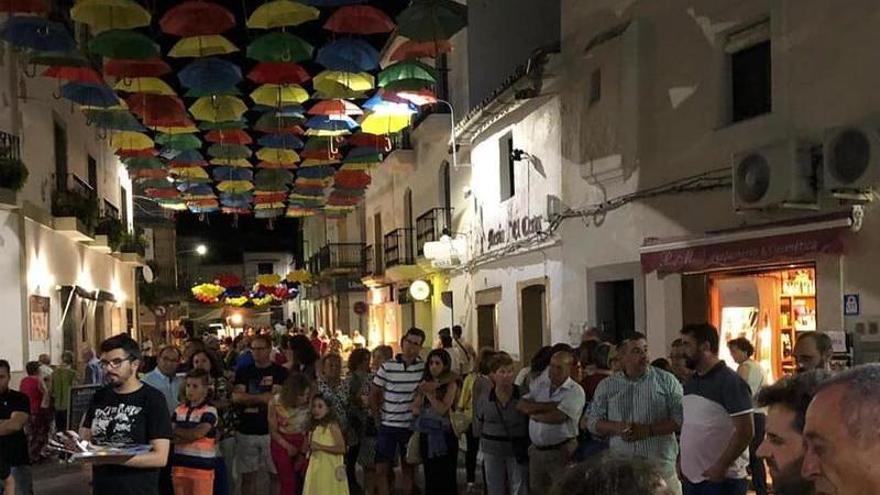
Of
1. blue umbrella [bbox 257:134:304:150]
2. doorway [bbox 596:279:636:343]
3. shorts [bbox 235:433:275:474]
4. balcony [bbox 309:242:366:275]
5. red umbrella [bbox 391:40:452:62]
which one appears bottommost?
shorts [bbox 235:433:275:474]

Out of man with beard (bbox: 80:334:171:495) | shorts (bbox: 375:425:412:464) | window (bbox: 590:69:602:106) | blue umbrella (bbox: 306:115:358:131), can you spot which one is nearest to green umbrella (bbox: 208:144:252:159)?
blue umbrella (bbox: 306:115:358:131)

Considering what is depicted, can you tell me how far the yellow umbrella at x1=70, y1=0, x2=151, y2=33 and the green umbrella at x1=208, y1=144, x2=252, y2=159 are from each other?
26.9 ft

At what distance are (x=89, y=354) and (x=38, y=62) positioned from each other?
20.4 feet

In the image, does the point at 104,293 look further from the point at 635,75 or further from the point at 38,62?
the point at 635,75

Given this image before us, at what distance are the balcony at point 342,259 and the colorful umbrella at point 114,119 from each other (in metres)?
21.5

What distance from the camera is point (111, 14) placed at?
1159 cm

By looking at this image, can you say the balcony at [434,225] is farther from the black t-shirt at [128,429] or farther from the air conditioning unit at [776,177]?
the black t-shirt at [128,429]

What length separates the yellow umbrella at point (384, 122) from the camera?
17.4 meters

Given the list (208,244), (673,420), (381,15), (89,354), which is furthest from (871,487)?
(208,244)

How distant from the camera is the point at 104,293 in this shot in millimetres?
24703

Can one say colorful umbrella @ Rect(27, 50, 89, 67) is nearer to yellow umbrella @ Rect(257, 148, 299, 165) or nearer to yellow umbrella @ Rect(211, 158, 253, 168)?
yellow umbrella @ Rect(257, 148, 299, 165)

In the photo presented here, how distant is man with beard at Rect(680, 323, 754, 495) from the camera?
19.6ft

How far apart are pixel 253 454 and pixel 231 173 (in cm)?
1522

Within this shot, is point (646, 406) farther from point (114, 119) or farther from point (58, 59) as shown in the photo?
point (114, 119)
